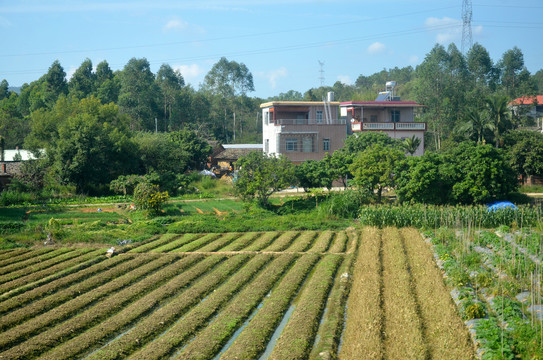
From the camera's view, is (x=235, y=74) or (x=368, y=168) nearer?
(x=368, y=168)

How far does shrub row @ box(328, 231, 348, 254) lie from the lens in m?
23.8

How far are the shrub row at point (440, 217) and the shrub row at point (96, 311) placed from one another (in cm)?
1211

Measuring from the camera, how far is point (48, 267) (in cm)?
2117

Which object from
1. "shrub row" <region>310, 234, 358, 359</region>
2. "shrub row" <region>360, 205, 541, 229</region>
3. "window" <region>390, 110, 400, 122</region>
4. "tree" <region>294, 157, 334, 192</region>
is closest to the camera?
"shrub row" <region>310, 234, 358, 359</region>

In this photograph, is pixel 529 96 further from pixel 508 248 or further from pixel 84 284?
pixel 84 284

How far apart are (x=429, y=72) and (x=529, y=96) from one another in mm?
12249

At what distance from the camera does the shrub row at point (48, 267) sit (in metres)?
18.8

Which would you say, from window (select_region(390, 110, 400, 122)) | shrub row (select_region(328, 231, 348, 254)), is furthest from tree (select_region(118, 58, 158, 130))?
shrub row (select_region(328, 231, 348, 254))

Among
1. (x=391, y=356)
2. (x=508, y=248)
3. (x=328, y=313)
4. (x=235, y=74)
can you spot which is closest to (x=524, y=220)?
(x=508, y=248)

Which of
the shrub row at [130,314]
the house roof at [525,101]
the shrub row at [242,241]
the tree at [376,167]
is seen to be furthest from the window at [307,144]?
the shrub row at [130,314]

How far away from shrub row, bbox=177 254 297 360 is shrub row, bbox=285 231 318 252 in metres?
3.09

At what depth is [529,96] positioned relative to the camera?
2542 inches

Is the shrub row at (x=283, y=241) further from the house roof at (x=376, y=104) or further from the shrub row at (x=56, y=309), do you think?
the house roof at (x=376, y=104)

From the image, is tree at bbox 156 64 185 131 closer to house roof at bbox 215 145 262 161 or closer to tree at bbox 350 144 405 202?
house roof at bbox 215 145 262 161
